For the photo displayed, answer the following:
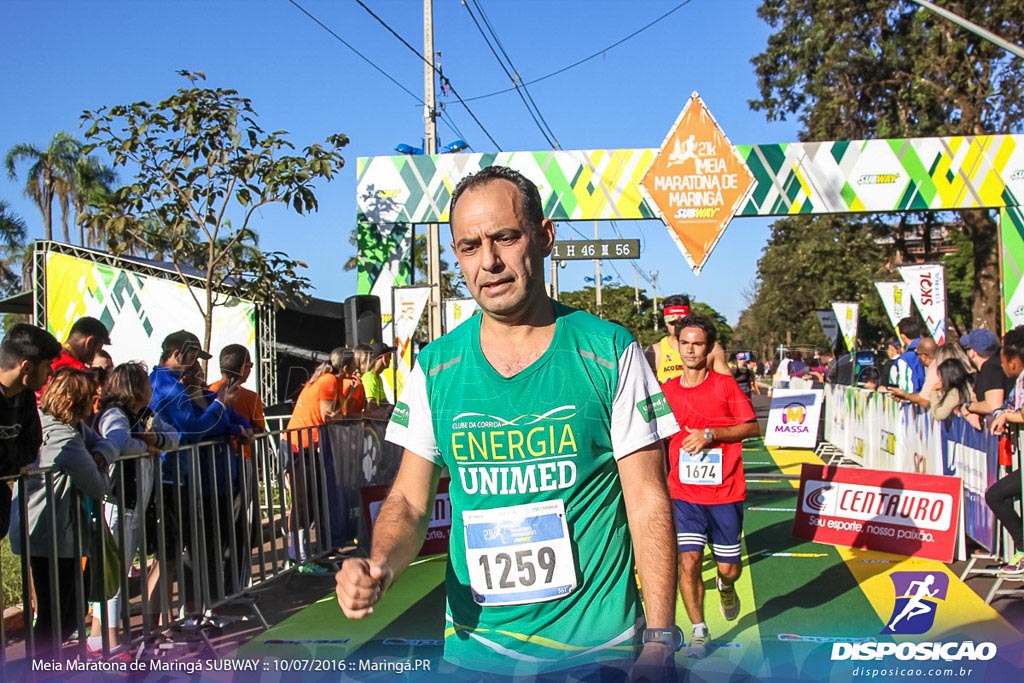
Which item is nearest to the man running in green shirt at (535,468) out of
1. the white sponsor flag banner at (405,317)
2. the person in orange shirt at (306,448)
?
the person in orange shirt at (306,448)

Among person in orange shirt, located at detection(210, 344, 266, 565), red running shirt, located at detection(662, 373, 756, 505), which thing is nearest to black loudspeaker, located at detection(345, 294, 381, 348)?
person in orange shirt, located at detection(210, 344, 266, 565)

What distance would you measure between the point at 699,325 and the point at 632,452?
4.06m

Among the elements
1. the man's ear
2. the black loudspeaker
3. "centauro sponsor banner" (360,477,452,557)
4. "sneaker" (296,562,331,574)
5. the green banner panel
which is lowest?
"sneaker" (296,562,331,574)

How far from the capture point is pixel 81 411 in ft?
17.5

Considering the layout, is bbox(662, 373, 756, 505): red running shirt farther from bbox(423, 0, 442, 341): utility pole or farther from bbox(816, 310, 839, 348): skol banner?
bbox(816, 310, 839, 348): skol banner

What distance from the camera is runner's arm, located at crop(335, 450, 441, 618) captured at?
2121 mm

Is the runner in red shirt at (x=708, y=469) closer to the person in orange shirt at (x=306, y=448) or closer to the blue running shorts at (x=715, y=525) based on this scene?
the blue running shorts at (x=715, y=525)

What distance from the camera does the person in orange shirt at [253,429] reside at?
7.09 m

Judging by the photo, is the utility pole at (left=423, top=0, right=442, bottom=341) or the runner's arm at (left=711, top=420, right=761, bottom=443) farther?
the utility pole at (left=423, top=0, right=442, bottom=341)

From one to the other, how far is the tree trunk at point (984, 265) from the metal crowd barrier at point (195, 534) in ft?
61.9

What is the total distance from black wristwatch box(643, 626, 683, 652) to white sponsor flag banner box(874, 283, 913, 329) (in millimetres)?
16175

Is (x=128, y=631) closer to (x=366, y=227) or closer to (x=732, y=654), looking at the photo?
(x=732, y=654)

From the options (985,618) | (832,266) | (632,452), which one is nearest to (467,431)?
(632,452)

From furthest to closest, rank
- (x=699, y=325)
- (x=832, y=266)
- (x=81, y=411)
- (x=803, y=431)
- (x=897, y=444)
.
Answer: (x=832, y=266)
(x=803, y=431)
(x=897, y=444)
(x=699, y=325)
(x=81, y=411)
